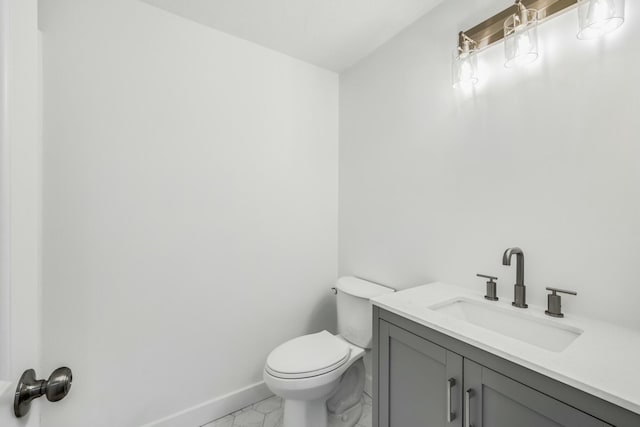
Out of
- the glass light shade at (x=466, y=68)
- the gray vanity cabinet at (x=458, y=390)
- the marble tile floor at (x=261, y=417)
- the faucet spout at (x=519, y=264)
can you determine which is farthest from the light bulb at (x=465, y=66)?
the marble tile floor at (x=261, y=417)

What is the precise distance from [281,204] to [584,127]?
5.13 feet

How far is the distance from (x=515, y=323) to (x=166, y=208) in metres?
1.75

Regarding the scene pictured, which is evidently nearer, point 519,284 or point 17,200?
point 17,200

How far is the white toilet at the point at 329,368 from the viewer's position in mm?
1360

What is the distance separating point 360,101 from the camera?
2.00 m

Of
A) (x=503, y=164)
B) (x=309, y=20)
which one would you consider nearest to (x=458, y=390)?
(x=503, y=164)

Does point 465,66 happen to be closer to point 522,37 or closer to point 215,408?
point 522,37

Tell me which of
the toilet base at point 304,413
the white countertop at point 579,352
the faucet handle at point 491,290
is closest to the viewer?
the white countertop at point 579,352

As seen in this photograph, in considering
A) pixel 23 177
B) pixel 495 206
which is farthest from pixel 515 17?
pixel 23 177

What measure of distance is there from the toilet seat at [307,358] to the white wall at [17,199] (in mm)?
978

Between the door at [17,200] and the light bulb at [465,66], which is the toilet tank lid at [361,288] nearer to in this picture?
the light bulb at [465,66]

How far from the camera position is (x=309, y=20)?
1.60m

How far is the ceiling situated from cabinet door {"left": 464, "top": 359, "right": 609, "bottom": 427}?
5.64 feet

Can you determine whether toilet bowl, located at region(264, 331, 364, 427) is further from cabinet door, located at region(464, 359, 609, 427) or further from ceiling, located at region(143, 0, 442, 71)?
ceiling, located at region(143, 0, 442, 71)
